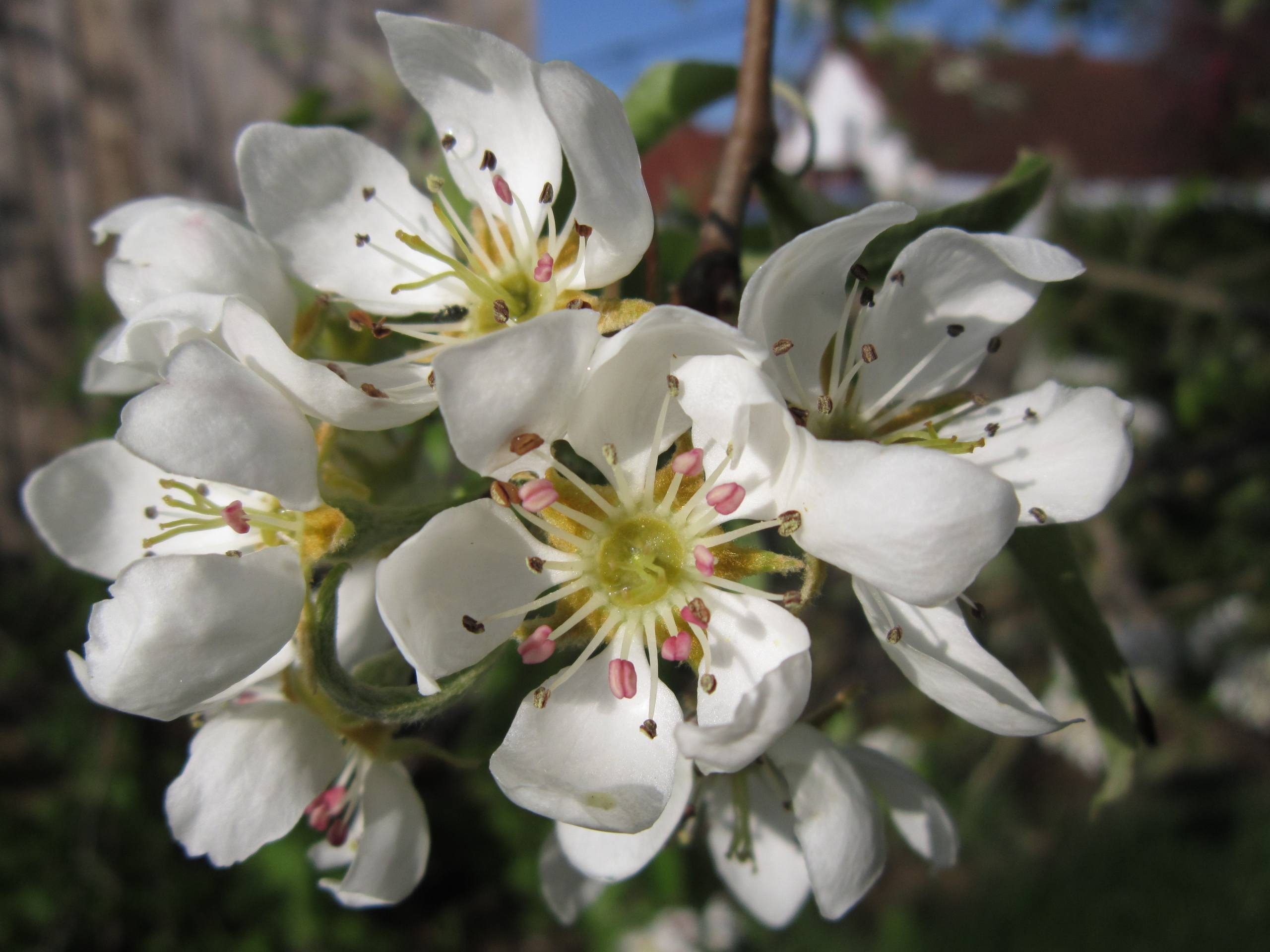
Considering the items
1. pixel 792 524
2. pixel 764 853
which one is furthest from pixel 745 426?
pixel 764 853

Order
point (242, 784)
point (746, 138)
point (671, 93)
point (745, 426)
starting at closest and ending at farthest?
point (745, 426)
point (242, 784)
point (746, 138)
point (671, 93)

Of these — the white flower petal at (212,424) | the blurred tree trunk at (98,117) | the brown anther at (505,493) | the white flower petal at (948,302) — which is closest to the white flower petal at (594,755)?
the brown anther at (505,493)

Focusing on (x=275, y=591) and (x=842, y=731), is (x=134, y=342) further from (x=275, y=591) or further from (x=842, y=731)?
(x=842, y=731)

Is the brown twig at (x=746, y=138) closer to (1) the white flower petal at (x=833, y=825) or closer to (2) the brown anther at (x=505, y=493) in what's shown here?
(2) the brown anther at (x=505, y=493)

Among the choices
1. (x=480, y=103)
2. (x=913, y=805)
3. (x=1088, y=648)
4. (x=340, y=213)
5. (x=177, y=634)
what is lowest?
(x=913, y=805)

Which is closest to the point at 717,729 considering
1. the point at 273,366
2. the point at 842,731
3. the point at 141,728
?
the point at 273,366

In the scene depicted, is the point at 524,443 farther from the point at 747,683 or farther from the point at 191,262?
the point at 191,262
